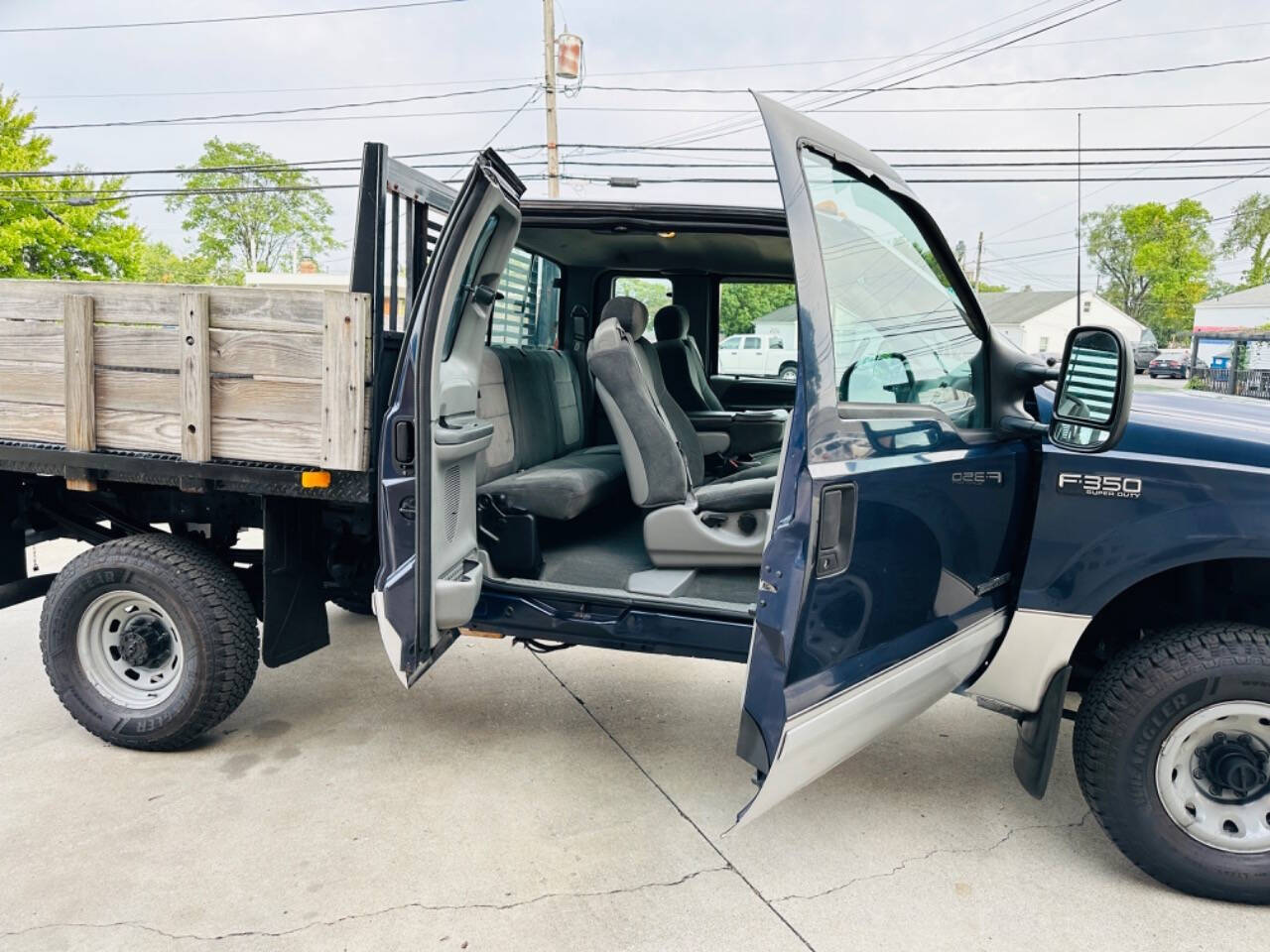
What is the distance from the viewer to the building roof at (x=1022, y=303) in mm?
41688

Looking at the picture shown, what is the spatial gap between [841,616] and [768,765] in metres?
0.41

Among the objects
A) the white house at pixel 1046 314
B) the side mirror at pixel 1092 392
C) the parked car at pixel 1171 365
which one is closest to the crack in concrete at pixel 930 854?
the side mirror at pixel 1092 392

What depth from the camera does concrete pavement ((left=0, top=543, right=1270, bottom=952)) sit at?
243 centimetres

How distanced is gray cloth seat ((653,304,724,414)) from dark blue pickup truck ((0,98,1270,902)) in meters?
1.29

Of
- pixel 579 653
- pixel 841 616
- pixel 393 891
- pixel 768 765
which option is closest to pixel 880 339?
pixel 841 616

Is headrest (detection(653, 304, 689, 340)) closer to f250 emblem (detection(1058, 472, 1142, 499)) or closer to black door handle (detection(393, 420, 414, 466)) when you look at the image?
black door handle (detection(393, 420, 414, 466))

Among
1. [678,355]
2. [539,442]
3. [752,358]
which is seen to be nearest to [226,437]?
[539,442]

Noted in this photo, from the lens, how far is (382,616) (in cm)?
289

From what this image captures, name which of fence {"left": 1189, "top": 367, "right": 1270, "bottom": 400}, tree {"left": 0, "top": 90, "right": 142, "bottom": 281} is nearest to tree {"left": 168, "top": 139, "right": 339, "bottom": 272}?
tree {"left": 0, "top": 90, "right": 142, "bottom": 281}

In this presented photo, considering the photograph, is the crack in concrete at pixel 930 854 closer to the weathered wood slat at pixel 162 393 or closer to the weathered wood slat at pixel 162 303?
the weathered wood slat at pixel 162 393

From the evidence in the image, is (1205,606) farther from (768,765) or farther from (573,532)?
(573,532)

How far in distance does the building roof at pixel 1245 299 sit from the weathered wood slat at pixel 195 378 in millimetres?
50905

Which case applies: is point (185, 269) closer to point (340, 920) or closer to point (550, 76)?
point (550, 76)

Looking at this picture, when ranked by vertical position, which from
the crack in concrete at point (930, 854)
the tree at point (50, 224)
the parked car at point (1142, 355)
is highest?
the tree at point (50, 224)
